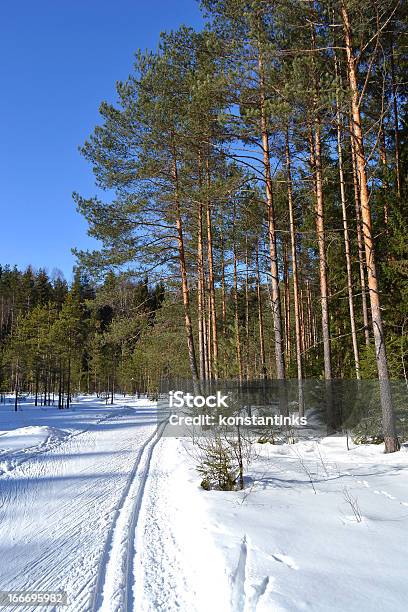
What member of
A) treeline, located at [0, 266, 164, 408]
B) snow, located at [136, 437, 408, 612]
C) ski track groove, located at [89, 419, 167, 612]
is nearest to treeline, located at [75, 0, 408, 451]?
treeline, located at [0, 266, 164, 408]

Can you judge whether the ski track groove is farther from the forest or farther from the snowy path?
the forest

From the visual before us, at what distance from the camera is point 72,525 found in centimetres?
491

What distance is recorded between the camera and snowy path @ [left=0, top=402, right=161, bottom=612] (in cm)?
340

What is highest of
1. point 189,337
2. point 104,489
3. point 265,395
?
point 189,337

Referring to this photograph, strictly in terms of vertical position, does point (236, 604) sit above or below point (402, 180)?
below

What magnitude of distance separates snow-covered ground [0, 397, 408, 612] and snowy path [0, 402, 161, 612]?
17 mm

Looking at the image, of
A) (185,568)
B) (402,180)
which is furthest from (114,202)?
(185,568)

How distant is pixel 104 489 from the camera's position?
6645mm

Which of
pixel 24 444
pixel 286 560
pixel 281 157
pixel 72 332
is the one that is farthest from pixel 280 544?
pixel 72 332

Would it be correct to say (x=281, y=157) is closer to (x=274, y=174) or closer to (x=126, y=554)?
(x=274, y=174)

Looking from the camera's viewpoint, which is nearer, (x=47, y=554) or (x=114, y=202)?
(x=47, y=554)

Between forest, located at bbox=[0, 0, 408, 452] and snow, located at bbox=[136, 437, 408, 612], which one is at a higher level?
forest, located at bbox=[0, 0, 408, 452]

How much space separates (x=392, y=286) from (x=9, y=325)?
6592cm

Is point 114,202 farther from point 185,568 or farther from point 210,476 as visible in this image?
point 185,568
